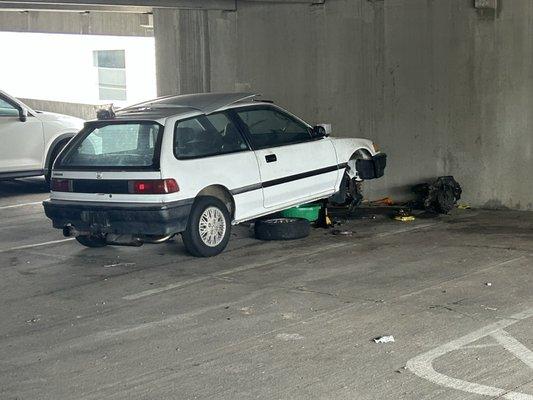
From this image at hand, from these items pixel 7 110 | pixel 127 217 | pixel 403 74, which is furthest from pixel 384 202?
pixel 7 110

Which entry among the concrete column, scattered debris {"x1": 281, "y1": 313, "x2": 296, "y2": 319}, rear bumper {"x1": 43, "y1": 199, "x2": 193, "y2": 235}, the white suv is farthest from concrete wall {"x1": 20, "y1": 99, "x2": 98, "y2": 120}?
scattered debris {"x1": 281, "y1": 313, "x2": 296, "y2": 319}

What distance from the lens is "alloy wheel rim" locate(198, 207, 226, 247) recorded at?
10.6m

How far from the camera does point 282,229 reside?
1148 cm

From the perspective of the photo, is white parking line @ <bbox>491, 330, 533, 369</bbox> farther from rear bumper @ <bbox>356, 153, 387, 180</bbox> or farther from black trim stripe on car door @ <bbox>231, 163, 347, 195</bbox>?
rear bumper @ <bbox>356, 153, 387, 180</bbox>

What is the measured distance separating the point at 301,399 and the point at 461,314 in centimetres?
232

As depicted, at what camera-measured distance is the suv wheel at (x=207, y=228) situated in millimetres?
10469

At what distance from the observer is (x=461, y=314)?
7930 mm

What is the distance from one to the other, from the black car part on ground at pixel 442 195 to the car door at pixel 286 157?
164 cm

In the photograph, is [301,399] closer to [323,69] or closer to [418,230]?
[418,230]

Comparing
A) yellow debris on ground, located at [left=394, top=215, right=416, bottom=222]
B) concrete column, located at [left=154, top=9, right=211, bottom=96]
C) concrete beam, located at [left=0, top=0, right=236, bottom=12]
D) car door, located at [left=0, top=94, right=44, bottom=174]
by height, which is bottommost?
yellow debris on ground, located at [left=394, top=215, right=416, bottom=222]

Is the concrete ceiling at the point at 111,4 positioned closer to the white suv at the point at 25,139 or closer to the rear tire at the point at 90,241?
the white suv at the point at 25,139

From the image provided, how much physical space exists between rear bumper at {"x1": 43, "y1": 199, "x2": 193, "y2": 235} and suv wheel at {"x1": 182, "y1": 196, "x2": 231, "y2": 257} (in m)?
0.11

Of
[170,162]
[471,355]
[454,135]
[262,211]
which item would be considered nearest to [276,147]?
[262,211]

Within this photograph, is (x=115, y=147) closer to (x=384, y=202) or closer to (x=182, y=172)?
(x=182, y=172)
